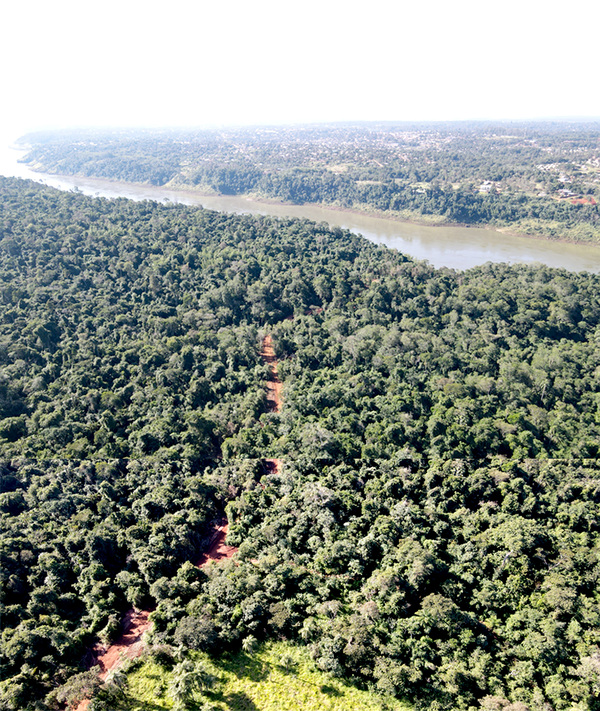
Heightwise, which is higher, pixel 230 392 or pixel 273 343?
pixel 273 343

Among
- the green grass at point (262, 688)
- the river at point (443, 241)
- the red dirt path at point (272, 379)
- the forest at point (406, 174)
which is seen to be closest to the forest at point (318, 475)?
the green grass at point (262, 688)

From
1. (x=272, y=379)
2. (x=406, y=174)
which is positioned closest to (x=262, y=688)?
(x=272, y=379)

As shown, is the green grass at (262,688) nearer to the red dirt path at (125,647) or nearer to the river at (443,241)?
the red dirt path at (125,647)

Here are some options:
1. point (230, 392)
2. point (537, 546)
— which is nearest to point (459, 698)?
point (537, 546)

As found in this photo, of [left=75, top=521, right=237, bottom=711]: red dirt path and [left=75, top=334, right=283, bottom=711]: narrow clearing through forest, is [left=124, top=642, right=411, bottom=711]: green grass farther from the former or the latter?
[left=75, top=334, right=283, bottom=711]: narrow clearing through forest

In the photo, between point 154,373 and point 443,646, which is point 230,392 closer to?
point 154,373

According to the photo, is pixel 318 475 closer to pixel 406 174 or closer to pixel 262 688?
pixel 262 688
